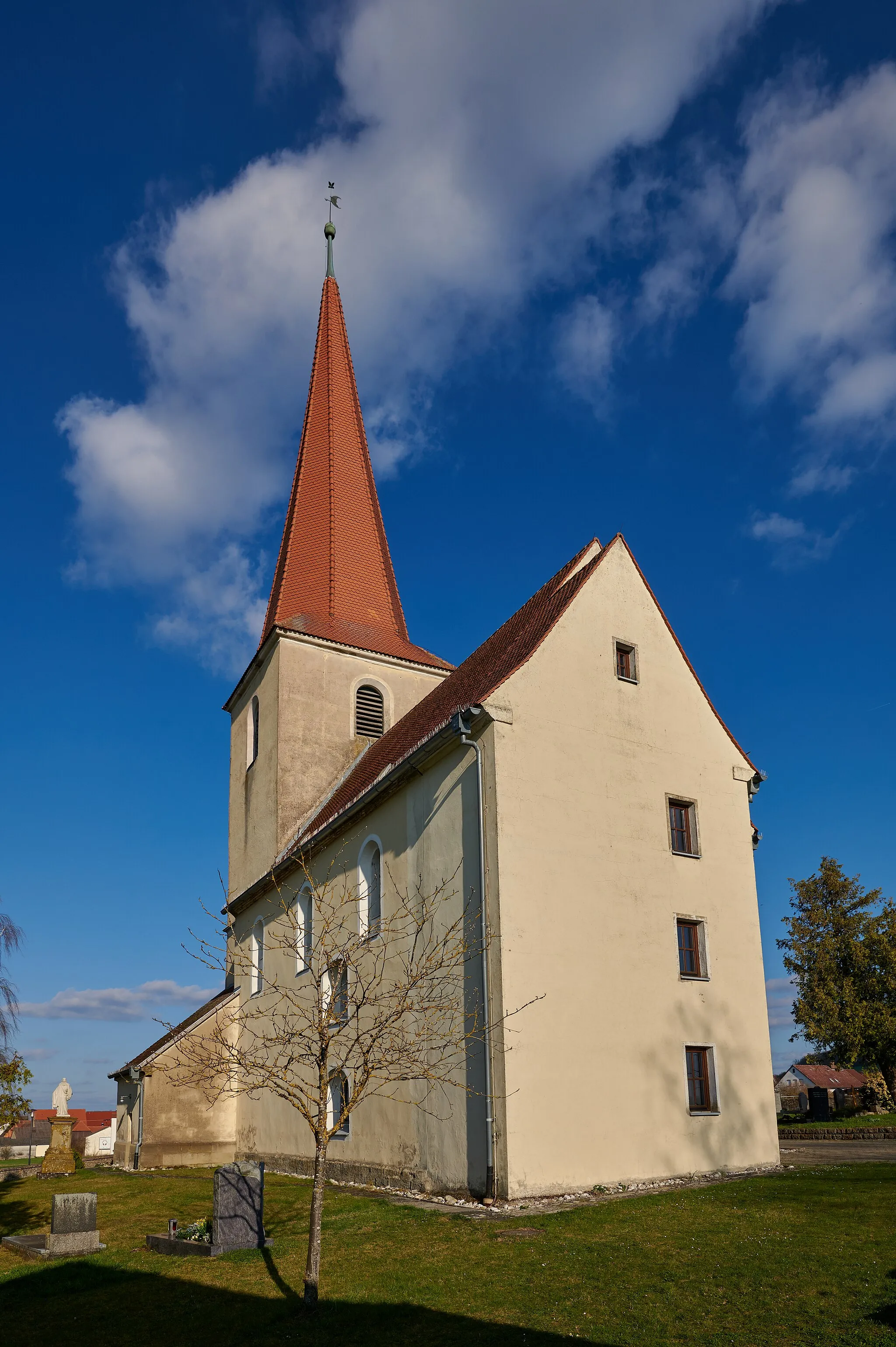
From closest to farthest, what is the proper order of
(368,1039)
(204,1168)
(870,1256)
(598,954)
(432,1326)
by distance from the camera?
(432,1326) < (870,1256) < (598,954) < (368,1039) < (204,1168)

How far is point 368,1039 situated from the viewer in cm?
1720

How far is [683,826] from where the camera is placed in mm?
17672

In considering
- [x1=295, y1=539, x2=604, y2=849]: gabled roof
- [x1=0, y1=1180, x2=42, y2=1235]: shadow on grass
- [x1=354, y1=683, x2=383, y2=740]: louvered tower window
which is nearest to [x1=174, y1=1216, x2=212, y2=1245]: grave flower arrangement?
[x1=0, y1=1180, x2=42, y2=1235]: shadow on grass

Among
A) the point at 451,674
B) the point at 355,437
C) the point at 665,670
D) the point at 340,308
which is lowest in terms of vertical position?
the point at 665,670

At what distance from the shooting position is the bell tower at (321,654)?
24969mm

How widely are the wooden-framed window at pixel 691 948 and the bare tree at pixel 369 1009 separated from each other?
4.19 m

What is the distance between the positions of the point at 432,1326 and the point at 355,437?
26818mm

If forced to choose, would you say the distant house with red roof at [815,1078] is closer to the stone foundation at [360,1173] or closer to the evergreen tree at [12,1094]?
the stone foundation at [360,1173]

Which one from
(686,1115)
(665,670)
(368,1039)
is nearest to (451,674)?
(665,670)

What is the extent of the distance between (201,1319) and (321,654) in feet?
59.9

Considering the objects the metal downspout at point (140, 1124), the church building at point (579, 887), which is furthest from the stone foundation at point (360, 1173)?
the metal downspout at point (140, 1124)

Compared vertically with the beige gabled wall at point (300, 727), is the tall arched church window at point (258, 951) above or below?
below

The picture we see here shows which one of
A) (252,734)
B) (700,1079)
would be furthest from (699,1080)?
(252,734)

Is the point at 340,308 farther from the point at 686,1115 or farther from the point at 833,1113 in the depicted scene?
the point at 833,1113
